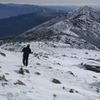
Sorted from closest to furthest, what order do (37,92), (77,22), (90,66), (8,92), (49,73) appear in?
(8,92)
(37,92)
(49,73)
(90,66)
(77,22)

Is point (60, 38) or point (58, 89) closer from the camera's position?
point (58, 89)

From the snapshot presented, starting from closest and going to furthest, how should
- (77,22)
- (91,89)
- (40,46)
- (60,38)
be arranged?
(91,89) → (40,46) → (60,38) → (77,22)

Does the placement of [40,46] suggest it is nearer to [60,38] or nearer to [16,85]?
[60,38]

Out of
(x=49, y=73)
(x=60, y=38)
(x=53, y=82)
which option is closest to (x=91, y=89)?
(x=53, y=82)

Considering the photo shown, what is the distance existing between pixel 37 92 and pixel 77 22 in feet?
197

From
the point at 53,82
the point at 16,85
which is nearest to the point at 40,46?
the point at 53,82

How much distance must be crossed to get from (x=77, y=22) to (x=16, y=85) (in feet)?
196

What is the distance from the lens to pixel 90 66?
16547 millimetres

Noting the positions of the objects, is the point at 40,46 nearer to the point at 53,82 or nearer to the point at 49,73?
the point at 49,73

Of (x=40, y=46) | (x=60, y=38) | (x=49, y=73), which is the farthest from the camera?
(x=60, y=38)

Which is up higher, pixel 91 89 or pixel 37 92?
pixel 37 92

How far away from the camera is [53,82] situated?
9797mm

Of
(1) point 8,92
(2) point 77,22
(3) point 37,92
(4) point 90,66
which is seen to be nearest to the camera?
(1) point 8,92

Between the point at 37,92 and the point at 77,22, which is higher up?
the point at 77,22
